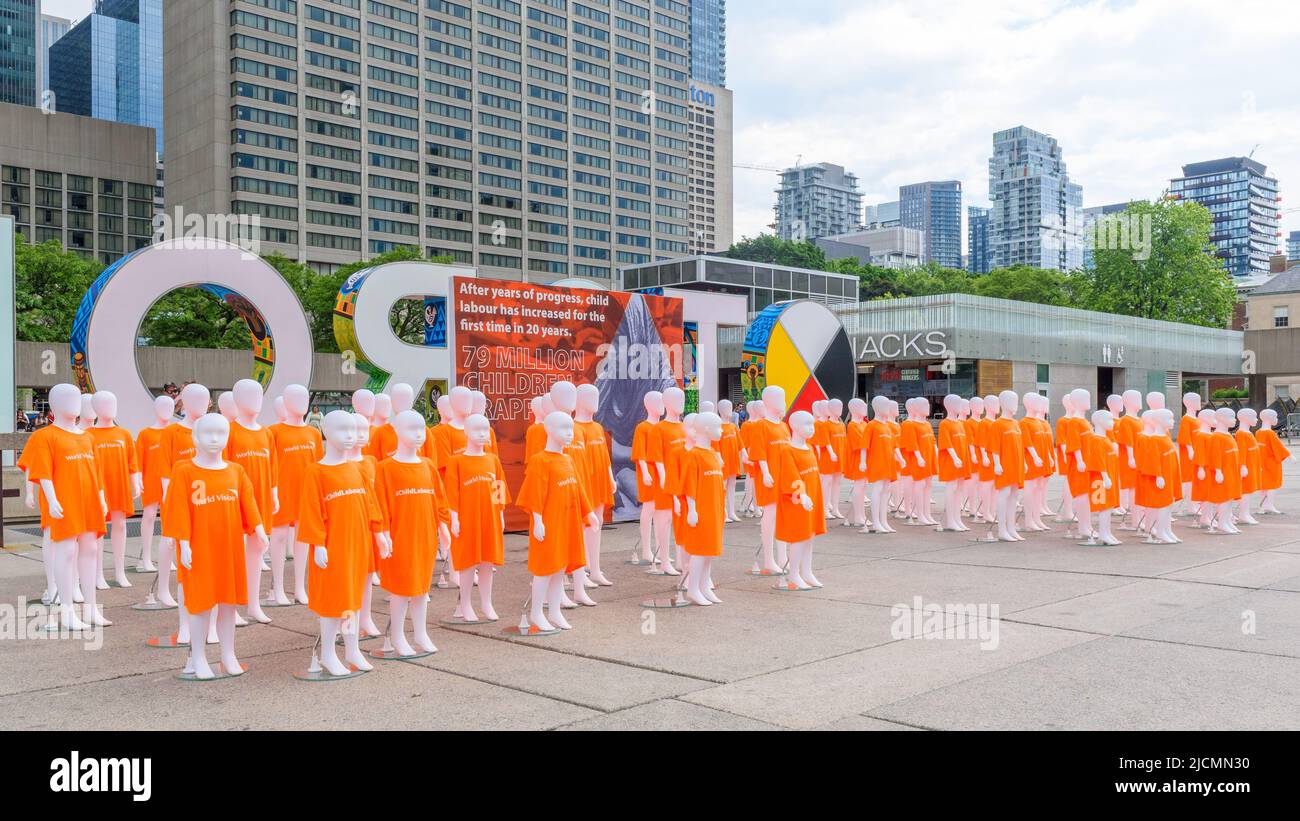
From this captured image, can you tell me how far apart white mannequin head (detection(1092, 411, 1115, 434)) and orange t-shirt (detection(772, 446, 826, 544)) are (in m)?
5.32

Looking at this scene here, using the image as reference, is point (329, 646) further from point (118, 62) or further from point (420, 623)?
point (118, 62)

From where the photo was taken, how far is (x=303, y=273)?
Result: 54.8 meters

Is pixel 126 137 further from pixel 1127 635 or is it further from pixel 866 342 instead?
pixel 1127 635

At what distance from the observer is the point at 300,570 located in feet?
32.5

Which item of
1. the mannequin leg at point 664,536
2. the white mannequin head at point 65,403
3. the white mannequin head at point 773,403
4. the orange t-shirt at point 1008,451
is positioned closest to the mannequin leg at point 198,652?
the white mannequin head at point 65,403

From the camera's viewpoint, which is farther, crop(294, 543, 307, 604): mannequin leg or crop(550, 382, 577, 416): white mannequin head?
crop(294, 543, 307, 604): mannequin leg

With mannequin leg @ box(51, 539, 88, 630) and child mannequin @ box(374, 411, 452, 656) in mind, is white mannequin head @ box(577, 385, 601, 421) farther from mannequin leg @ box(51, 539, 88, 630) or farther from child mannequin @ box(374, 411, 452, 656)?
mannequin leg @ box(51, 539, 88, 630)

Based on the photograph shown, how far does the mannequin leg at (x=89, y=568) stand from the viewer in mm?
8719

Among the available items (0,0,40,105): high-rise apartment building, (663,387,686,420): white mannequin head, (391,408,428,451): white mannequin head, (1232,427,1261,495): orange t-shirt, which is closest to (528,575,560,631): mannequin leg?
(391,408,428,451): white mannequin head

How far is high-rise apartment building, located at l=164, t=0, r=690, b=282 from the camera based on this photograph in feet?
294

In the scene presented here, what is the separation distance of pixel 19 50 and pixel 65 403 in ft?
459

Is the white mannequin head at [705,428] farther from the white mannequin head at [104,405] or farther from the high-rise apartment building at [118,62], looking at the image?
the high-rise apartment building at [118,62]

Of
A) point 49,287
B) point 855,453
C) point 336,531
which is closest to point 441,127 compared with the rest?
point 49,287

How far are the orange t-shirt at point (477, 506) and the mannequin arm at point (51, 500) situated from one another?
10.8ft
